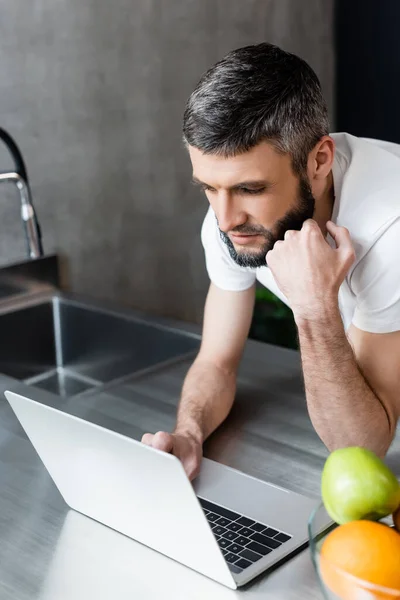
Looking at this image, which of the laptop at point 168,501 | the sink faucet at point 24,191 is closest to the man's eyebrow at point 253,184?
the laptop at point 168,501

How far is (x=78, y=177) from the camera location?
2.77m

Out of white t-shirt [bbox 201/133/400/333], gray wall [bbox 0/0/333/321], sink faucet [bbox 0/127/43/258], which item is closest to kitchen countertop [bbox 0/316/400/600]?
white t-shirt [bbox 201/133/400/333]

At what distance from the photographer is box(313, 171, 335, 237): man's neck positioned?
1.59 metres

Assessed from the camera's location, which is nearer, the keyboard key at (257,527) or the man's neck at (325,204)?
the keyboard key at (257,527)

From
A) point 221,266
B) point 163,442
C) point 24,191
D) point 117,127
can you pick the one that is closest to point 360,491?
point 163,442

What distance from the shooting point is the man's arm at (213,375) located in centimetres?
144

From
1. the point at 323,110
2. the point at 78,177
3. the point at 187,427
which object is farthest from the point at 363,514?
the point at 78,177

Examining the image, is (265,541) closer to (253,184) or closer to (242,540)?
(242,540)

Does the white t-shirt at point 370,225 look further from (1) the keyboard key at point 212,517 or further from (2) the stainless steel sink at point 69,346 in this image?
(2) the stainless steel sink at point 69,346

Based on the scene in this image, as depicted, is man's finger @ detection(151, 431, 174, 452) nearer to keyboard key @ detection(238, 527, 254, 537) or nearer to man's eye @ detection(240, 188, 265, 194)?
keyboard key @ detection(238, 527, 254, 537)

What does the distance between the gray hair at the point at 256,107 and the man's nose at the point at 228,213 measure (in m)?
0.08

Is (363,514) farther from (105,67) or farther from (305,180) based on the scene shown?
(105,67)

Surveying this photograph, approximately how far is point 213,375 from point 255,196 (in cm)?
40

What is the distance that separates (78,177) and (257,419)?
142cm
